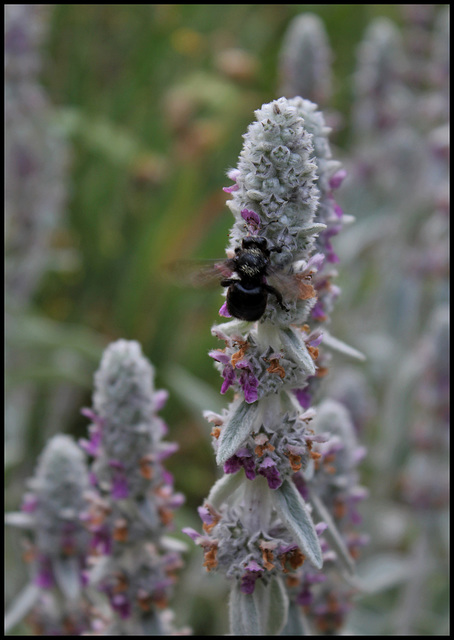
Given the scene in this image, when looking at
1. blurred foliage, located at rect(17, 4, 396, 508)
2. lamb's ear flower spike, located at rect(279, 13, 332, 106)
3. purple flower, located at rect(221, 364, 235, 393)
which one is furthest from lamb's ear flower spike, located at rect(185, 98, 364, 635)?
blurred foliage, located at rect(17, 4, 396, 508)

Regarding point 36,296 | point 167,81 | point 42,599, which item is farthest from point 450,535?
point 167,81

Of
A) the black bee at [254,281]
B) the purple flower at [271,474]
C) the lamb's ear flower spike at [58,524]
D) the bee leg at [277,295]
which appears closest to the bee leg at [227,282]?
the black bee at [254,281]

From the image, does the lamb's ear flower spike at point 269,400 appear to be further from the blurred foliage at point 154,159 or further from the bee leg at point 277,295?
the blurred foliage at point 154,159

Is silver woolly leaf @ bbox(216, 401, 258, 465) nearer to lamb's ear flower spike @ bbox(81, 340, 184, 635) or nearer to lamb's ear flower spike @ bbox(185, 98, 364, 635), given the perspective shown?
lamb's ear flower spike @ bbox(185, 98, 364, 635)

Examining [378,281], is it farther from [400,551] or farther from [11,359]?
[11,359]

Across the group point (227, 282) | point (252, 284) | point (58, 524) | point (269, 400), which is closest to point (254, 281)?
point (252, 284)

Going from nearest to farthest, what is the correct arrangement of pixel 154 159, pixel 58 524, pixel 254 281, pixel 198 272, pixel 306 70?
pixel 254 281 < pixel 198 272 < pixel 58 524 < pixel 306 70 < pixel 154 159

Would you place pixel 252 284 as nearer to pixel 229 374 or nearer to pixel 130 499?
pixel 229 374
